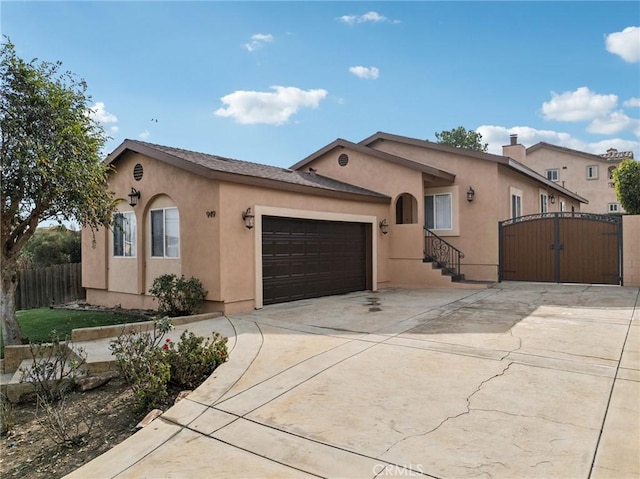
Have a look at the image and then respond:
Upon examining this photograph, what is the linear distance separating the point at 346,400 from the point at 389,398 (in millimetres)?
432

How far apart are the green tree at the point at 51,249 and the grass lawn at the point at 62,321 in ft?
15.8

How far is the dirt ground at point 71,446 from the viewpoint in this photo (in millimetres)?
3355

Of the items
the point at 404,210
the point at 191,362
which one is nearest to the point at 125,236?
the point at 191,362

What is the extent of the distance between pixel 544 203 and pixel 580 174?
2020 cm

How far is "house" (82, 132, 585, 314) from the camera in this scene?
8.88 meters

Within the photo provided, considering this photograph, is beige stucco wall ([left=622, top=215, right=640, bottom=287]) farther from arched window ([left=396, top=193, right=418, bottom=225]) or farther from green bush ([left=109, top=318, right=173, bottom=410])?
green bush ([left=109, top=318, right=173, bottom=410])

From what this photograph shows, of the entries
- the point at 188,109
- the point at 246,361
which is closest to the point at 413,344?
the point at 246,361

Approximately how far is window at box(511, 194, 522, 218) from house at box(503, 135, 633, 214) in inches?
813

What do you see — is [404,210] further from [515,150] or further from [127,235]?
[127,235]

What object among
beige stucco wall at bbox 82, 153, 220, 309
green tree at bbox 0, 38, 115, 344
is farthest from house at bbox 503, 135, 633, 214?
green tree at bbox 0, 38, 115, 344

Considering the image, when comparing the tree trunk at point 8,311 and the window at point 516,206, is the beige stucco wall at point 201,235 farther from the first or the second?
the window at point 516,206

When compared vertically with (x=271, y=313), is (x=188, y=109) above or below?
above

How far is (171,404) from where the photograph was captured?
4195 millimetres

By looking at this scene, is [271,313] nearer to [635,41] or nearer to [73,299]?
[73,299]
